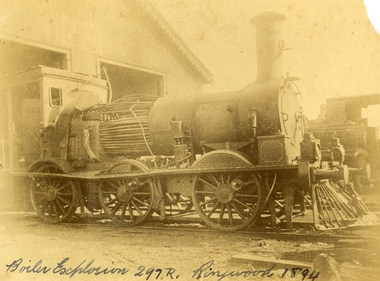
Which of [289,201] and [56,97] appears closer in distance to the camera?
[289,201]

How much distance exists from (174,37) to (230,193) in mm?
7307

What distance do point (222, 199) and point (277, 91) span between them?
5.98ft

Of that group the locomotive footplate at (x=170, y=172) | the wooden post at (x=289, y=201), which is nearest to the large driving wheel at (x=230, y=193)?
the locomotive footplate at (x=170, y=172)

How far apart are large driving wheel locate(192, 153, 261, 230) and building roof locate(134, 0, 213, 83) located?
4.13 metres

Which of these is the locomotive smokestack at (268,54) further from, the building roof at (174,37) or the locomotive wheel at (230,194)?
the building roof at (174,37)

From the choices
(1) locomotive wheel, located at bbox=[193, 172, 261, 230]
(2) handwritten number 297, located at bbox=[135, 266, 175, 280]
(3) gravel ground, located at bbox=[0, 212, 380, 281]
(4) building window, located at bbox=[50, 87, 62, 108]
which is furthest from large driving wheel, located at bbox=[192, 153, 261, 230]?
(4) building window, located at bbox=[50, 87, 62, 108]

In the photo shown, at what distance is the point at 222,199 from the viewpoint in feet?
19.2

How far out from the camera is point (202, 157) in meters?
6.04

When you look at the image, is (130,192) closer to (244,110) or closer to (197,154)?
(197,154)

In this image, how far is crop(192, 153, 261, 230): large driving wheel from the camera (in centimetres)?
579

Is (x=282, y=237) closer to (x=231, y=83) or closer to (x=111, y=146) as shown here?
(x=231, y=83)

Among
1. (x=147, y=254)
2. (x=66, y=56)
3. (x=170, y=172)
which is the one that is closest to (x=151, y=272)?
(x=147, y=254)
